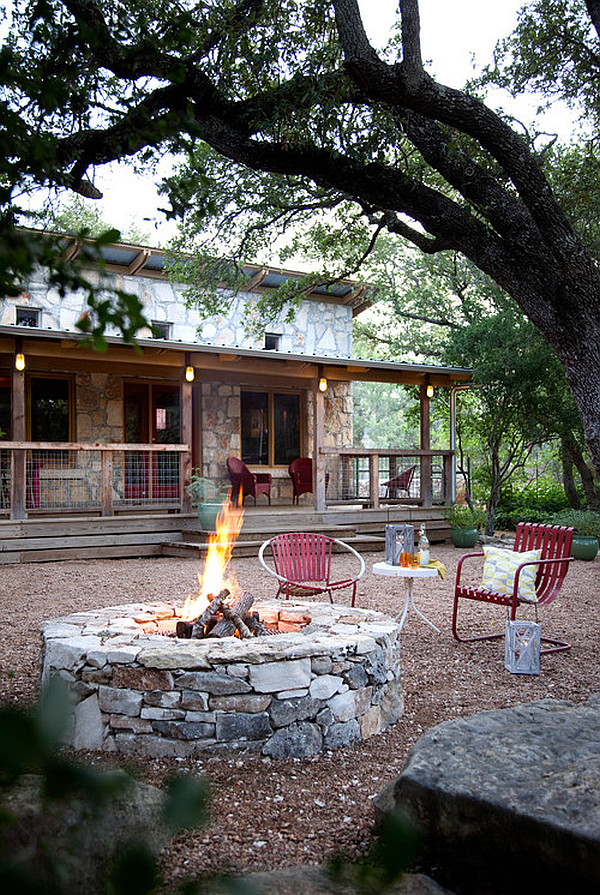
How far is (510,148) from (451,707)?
11.1 feet

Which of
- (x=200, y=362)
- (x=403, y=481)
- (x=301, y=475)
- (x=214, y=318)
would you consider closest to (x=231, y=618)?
(x=200, y=362)

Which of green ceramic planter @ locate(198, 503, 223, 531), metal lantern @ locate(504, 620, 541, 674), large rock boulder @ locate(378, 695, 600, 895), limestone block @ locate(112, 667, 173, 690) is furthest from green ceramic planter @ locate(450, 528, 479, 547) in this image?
large rock boulder @ locate(378, 695, 600, 895)

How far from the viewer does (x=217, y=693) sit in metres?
3.62

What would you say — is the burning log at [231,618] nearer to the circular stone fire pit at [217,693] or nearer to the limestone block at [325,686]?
the circular stone fire pit at [217,693]

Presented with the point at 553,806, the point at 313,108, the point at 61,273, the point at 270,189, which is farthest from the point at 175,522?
the point at 61,273

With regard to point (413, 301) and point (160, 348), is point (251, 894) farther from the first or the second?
point (413, 301)

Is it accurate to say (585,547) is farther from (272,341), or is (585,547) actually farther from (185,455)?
(272,341)

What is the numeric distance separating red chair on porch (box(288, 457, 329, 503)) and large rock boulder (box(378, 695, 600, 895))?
11054 mm

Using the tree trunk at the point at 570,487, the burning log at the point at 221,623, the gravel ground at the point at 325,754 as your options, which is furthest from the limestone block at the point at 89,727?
the tree trunk at the point at 570,487

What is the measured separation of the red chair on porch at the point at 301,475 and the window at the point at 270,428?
0.82 m

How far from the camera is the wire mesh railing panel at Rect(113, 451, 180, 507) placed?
38.5ft

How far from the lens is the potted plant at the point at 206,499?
10.8m

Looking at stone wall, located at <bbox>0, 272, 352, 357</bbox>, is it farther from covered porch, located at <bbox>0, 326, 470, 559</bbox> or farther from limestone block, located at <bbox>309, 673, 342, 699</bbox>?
limestone block, located at <bbox>309, 673, 342, 699</bbox>

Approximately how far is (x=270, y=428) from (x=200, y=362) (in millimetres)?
3299
